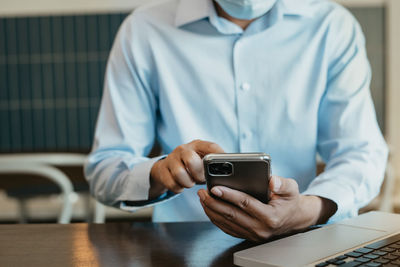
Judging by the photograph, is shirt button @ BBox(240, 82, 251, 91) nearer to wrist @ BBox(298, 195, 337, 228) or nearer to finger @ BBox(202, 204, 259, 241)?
wrist @ BBox(298, 195, 337, 228)

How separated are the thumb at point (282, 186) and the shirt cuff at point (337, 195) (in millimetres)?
191

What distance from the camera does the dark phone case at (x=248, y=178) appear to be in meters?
0.65

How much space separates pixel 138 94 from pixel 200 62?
164mm

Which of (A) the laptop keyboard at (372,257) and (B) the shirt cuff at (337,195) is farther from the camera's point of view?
(B) the shirt cuff at (337,195)

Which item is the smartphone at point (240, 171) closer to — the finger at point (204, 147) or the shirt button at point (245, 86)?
the finger at point (204, 147)

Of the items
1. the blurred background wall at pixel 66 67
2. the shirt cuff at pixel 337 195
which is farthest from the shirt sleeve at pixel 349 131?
the blurred background wall at pixel 66 67

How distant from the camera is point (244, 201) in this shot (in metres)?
0.69

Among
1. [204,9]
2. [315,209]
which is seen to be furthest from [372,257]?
[204,9]

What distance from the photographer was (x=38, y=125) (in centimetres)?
432

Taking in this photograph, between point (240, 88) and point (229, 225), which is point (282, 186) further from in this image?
point (240, 88)

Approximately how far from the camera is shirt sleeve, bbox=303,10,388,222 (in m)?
0.99

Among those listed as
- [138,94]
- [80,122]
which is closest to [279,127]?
[138,94]

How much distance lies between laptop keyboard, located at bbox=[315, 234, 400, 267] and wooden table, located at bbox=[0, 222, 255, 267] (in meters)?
0.14

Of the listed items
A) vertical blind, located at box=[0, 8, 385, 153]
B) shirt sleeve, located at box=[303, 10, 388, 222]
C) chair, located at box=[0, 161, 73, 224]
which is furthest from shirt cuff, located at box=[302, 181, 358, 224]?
vertical blind, located at box=[0, 8, 385, 153]
